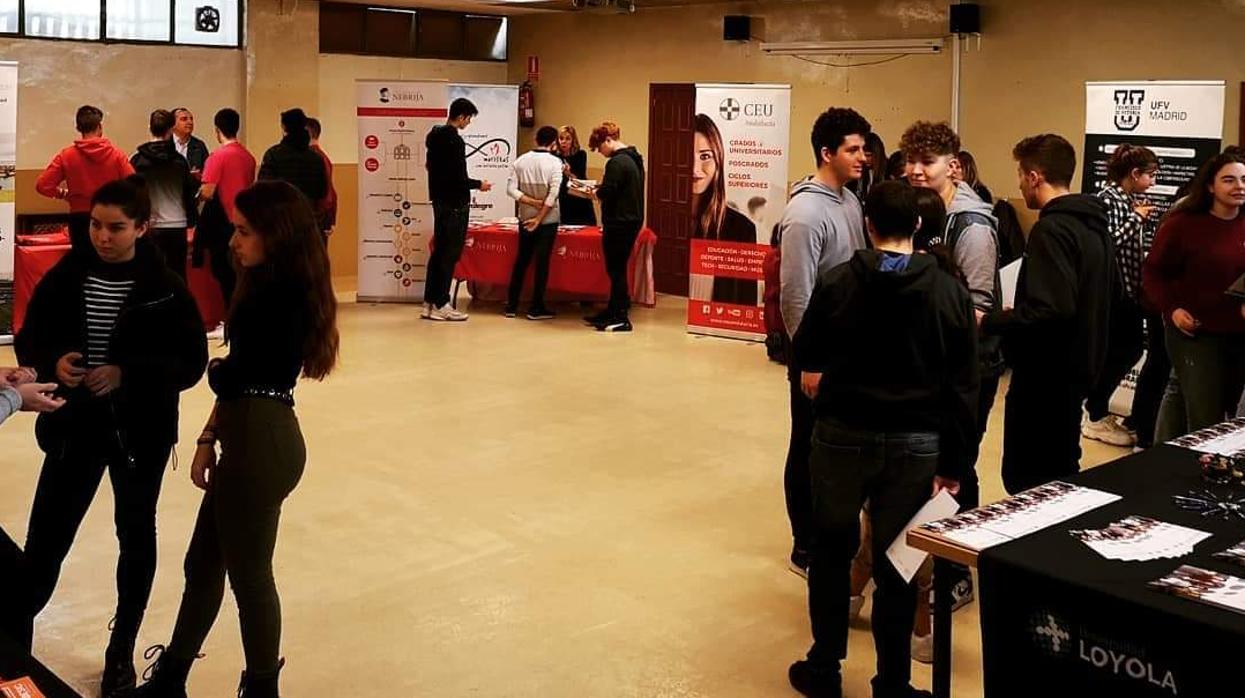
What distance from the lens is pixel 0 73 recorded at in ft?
27.2

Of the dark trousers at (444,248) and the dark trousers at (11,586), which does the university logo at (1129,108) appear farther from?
the dark trousers at (11,586)

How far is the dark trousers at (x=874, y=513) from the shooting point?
11.1 feet

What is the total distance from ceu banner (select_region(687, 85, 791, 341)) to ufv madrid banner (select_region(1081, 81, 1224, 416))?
2.22m

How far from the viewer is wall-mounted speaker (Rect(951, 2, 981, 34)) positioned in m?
9.87

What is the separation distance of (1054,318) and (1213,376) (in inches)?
50.8

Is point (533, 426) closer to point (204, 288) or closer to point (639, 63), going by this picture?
point (204, 288)

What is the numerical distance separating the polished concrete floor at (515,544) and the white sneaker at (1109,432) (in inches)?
5.2

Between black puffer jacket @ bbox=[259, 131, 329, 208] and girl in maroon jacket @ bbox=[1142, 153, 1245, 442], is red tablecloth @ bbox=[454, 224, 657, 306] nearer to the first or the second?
black puffer jacket @ bbox=[259, 131, 329, 208]

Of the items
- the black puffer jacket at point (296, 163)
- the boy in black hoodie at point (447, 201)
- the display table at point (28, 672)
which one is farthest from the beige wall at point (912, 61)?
the display table at point (28, 672)

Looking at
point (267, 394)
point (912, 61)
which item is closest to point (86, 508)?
point (267, 394)

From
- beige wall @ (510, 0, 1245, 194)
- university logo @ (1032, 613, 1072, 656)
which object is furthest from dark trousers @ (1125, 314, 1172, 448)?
university logo @ (1032, 613, 1072, 656)

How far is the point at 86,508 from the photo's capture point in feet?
11.3

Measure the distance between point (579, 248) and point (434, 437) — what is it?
401 centimetres

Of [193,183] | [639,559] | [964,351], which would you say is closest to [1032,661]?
[964,351]
